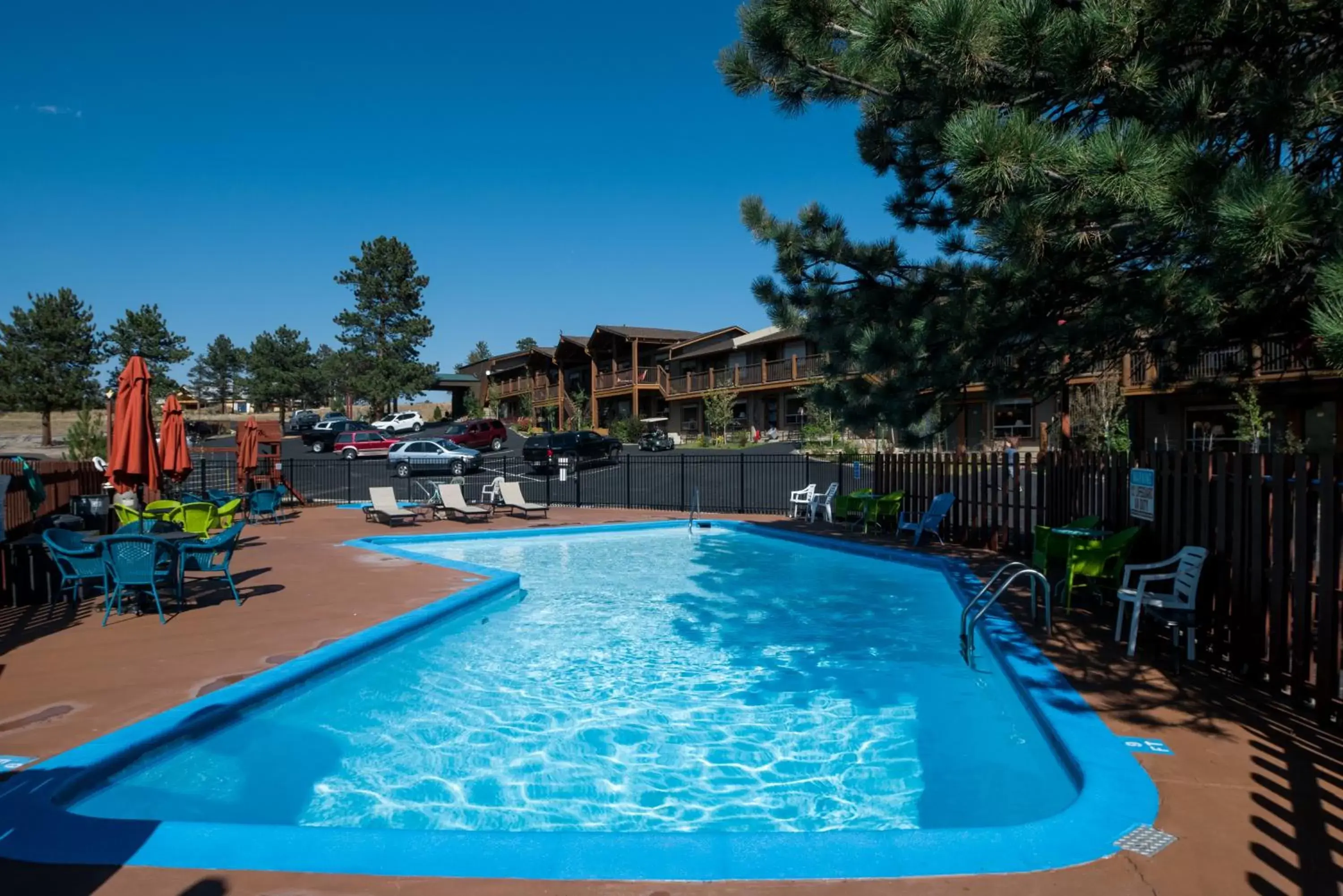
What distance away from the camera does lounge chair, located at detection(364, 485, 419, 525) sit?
16.7 m

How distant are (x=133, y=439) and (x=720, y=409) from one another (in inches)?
1284

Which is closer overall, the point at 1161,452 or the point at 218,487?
the point at 1161,452

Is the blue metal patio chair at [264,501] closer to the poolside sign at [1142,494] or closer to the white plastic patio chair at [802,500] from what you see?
the white plastic patio chair at [802,500]

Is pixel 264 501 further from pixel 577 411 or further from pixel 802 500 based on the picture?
pixel 577 411

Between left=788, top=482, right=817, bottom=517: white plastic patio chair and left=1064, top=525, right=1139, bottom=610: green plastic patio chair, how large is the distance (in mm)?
9822

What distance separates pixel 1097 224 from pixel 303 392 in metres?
73.1

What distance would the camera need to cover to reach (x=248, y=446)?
59.1 ft

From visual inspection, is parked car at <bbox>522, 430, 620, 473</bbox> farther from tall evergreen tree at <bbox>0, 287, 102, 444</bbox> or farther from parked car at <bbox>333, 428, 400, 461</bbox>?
tall evergreen tree at <bbox>0, 287, 102, 444</bbox>

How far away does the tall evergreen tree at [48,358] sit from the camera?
44531 millimetres

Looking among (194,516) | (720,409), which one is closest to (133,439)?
(194,516)

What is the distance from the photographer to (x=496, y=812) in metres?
4.99

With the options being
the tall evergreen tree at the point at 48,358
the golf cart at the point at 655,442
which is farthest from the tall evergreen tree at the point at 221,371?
the golf cart at the point at 655,442

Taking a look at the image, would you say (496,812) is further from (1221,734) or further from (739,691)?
(1221,734)

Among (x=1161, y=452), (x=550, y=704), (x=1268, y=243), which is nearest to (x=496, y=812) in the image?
(x=550, y=704)
